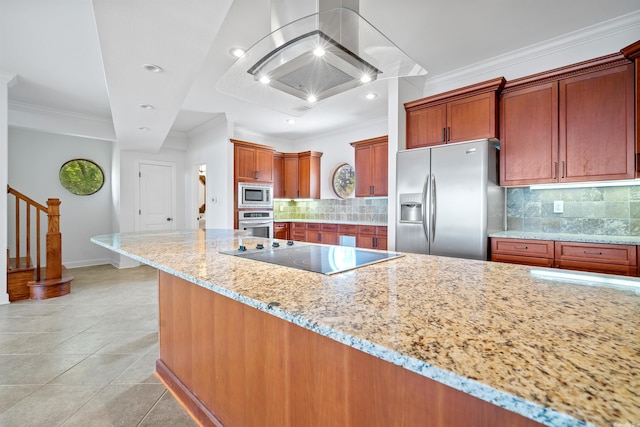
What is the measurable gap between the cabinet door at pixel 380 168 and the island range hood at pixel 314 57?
276 centimetres

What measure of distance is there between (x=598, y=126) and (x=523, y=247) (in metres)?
1.14

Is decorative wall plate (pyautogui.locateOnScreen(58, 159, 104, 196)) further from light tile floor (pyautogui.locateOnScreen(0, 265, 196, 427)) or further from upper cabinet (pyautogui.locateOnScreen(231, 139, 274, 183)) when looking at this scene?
upper cabinet (pyautogui.locateOnScreen(231, 139, 274, 183))

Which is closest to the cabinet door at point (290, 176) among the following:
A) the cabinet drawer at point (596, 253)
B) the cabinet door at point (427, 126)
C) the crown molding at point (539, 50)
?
the cabinet door at point (427, 126)

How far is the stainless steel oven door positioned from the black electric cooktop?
325 centimetres

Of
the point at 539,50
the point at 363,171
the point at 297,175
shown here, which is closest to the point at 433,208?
the point at 539,50

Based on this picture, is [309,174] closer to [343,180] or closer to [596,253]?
[343,180]

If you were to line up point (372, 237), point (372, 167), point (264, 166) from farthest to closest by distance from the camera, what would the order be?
point (264, 166), point (372, 167), point (372, 237)

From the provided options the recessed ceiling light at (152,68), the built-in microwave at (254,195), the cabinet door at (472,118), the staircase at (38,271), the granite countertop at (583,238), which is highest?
the recessed ceiling light at (152,68)

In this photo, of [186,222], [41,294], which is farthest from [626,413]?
[186,222]

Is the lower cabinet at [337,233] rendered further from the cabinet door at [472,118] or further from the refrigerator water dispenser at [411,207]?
the cabinet door at [472,118]

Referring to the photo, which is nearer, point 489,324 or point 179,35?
point 489,324

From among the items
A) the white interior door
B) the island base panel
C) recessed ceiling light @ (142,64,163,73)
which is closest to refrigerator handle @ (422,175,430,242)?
the island base panel

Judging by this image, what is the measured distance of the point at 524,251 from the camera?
8.12ft

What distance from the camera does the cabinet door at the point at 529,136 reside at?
2.57 m
